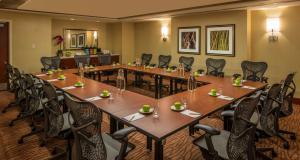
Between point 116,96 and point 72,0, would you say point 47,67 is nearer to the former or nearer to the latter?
point 72,0

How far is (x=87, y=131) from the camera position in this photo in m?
1.77

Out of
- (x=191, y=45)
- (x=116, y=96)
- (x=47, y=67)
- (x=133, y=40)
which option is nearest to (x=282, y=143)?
(x=116, y=96)

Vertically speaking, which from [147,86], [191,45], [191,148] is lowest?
[191,148]

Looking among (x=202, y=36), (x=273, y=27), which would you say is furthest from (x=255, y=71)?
(x=202, y=36)

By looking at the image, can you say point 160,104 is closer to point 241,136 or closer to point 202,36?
point 241,136

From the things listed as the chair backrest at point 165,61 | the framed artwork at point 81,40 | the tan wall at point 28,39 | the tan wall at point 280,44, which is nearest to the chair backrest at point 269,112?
the tan wall at point 280,44

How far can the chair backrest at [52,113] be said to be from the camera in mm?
2365

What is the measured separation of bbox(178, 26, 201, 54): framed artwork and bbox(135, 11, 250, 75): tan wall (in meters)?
0.13

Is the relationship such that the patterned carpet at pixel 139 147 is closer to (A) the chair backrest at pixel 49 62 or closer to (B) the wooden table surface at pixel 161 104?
(B) the wooden table surface at pixel 161 104

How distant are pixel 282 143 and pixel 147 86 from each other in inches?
170

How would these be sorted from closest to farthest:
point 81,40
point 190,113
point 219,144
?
point 219,144, point 190,113, point 81,40

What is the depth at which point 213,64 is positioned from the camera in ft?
17.6

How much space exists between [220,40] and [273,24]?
52.1 inches

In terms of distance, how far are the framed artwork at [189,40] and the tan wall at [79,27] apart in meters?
3.73
